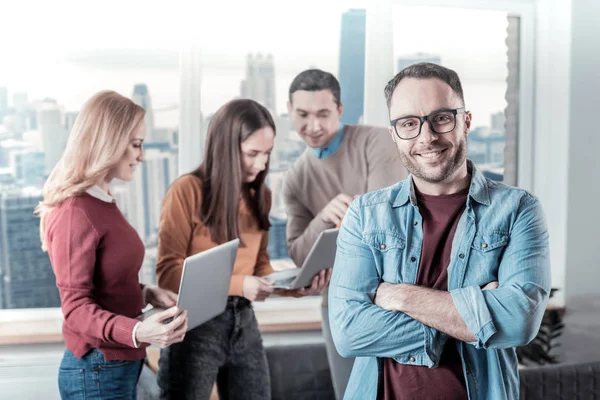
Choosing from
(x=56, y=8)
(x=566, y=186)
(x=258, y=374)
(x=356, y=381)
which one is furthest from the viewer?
(x=566, y=186)

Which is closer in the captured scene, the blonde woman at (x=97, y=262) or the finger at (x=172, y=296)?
the blonde woman at (x=97, y=262)

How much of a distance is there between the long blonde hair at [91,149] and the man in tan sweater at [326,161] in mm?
1042

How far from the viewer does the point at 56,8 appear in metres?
3.22

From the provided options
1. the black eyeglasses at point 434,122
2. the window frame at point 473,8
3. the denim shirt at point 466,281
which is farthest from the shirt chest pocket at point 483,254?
the window frame at point 473,8

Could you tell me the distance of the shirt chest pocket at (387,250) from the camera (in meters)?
1.59

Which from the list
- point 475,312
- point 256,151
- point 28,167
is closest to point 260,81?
point 256,151

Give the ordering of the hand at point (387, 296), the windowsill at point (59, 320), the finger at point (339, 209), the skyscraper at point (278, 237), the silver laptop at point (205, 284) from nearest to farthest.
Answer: the hand at point (387, 296)
the silver laptop at point (205, 284)
the finger at point (339, 209)
the windowsill at point (59, 320)
the skyscraper at point (278, 237)

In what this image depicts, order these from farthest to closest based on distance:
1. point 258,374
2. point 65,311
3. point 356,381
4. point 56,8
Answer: point 56,8
point 258,374
point 65,311
point 356,381

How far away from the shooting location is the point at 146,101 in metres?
3.35

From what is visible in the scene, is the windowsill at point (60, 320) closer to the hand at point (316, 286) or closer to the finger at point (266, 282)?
the hand at point (316, 286)

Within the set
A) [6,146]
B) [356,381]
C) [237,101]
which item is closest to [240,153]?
[237,101]

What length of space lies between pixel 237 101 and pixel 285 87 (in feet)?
3.56

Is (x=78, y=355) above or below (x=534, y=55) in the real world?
below

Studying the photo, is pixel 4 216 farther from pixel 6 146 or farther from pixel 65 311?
pixel 65 311
